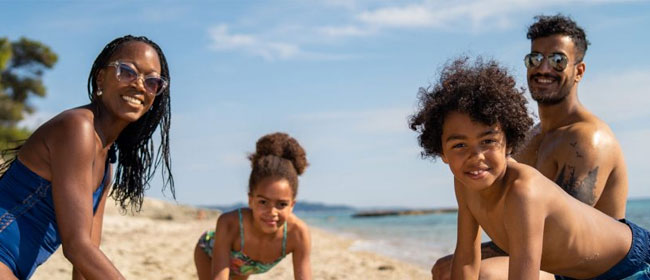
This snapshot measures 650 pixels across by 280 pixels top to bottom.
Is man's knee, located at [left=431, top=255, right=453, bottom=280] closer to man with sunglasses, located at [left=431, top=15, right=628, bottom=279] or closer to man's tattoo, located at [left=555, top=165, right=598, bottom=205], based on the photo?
man with sunglasses, located at [left=431, top=15, right=628, bottom=279]

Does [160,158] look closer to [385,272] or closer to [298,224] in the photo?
[298,224]

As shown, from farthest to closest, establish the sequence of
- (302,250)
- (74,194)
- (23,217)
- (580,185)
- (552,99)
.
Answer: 1. (302,250)
2. (552,99)
3. (580,185)
4. (23,217)
5. (74,194)

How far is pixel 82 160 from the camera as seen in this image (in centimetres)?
344

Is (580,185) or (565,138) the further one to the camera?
(565,138)

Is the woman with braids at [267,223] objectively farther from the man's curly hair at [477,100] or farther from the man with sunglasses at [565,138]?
the man's curly hair at [477,100]

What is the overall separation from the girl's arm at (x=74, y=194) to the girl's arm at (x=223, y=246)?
199cm

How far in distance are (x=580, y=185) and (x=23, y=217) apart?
3246 mm

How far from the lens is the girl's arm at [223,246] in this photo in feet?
17.6

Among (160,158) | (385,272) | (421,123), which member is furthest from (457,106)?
(385,272)

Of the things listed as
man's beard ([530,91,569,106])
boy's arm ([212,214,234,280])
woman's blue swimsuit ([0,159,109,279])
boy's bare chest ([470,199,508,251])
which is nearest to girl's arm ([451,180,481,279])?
boy's bare chest ([470,199,508,251])

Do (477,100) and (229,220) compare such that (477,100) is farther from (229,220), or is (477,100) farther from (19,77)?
(19,77)

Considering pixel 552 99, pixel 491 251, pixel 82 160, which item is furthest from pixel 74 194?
pixel 552 99

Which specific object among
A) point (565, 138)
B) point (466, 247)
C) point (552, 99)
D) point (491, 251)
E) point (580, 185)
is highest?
point (552, 99)

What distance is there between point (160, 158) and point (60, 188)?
93cm
